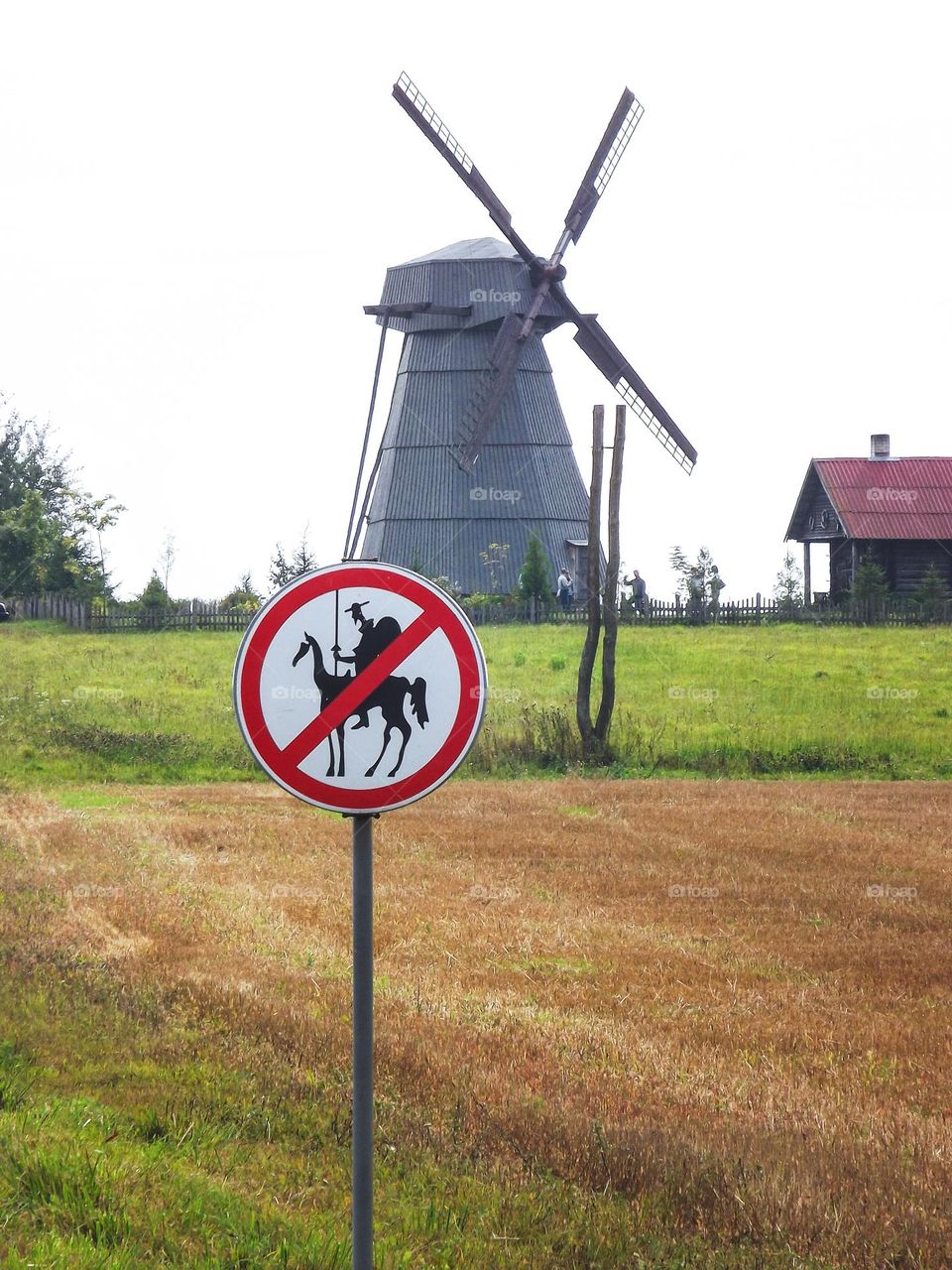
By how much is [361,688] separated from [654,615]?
39.1 meters

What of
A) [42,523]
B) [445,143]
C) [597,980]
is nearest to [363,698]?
[597,980]

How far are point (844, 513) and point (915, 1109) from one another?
42118 millimetres

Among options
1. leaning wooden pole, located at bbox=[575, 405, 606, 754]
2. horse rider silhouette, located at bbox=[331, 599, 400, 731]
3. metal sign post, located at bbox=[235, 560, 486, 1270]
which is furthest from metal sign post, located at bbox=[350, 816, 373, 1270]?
leaning wooden pole, located at bbox=[575, 405, 606, 754]

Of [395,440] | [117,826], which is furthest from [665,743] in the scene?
[395,440]

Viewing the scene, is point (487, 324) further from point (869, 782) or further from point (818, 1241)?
point (818, 1241)

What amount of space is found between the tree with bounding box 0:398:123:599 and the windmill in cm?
1189

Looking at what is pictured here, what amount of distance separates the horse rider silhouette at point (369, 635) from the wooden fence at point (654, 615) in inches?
1459

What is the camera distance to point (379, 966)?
357 inches

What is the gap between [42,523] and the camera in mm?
57500

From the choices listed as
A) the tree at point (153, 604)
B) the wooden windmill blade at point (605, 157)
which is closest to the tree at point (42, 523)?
the tree at point (153, 604)

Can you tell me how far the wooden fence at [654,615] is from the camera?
Result: 42.1 metres

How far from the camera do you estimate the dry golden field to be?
546 cm

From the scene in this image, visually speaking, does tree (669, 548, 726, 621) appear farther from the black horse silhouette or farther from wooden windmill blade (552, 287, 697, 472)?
the black horse silhouette

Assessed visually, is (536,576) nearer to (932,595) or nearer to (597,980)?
(932,595)
